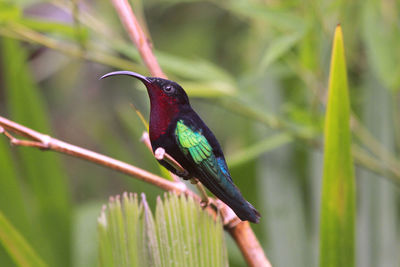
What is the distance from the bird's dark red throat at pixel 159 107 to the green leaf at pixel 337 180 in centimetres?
18

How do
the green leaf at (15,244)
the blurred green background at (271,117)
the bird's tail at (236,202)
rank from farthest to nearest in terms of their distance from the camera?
the blurred green background at (271,117), the green leaf at (15,244), the bird's tail at (236,202)

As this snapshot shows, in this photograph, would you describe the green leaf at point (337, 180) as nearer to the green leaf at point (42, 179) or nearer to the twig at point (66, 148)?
the twig at point (66, 148)


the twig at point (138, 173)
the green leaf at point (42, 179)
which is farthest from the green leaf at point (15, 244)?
the green leaf at point (42, 179)

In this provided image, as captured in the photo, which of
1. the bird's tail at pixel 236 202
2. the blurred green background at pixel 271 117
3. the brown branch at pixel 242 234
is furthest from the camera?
the blurred green background at pixel 271 117

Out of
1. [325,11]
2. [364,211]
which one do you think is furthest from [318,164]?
[325,11]

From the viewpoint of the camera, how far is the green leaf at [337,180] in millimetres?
489

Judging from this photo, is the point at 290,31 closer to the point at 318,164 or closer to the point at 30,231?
the point at 318,164

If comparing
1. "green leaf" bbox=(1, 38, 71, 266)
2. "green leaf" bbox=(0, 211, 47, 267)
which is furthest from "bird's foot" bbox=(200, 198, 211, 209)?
"green leaf" bbox=(1, 38, 71, 266)

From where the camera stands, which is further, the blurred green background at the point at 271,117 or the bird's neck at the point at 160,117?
the blurred green background at the point at 271,117

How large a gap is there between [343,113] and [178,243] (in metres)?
0.20

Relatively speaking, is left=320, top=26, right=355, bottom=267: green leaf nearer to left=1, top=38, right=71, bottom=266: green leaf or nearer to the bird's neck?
the bird's neck

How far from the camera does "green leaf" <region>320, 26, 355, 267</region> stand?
0.49m

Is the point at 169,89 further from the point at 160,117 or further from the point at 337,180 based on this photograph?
the point at 337,180

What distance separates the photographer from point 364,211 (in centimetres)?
116
